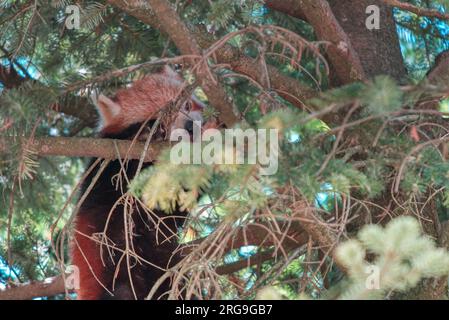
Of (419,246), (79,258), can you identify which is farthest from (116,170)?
(419,246)

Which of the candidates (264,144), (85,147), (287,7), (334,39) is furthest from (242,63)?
(264,144)

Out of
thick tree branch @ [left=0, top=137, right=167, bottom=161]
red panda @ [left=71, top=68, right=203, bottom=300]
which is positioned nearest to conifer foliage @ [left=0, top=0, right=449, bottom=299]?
thick tree branch @ [left=0, top=137, right=167, bottom=161]

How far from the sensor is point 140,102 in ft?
16.3

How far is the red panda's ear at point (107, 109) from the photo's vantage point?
481cm

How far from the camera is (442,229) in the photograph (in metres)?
3.90

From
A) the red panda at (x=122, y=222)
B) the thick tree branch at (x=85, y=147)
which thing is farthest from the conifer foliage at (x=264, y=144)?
the red panda at (x=122, y=222)

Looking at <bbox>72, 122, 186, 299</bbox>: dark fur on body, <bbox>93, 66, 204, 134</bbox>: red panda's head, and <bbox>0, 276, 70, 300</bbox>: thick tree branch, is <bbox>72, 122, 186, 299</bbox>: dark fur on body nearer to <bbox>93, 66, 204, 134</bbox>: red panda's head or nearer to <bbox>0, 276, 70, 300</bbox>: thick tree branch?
<bbox>0, 276, 70, 300</bbox>: thick tree branch

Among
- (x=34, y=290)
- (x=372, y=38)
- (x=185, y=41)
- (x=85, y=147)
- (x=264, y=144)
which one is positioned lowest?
(x=34, y=290)

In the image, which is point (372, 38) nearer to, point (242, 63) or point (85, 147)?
point (242, 63)

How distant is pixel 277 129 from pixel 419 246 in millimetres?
581

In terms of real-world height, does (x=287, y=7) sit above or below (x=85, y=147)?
above

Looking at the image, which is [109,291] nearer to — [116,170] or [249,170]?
[116,170]

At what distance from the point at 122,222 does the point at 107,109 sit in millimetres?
747

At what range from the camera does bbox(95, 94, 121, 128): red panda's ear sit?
4.81 m
